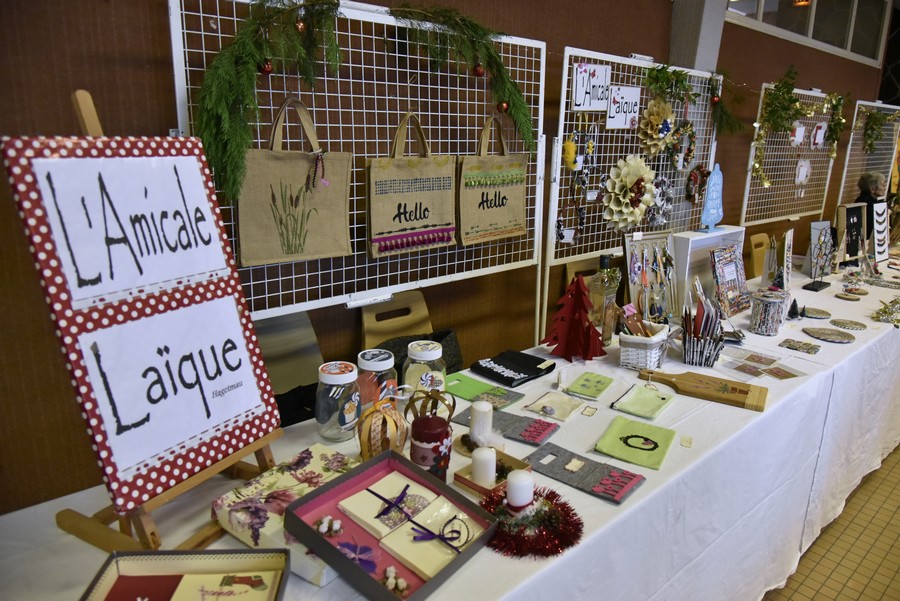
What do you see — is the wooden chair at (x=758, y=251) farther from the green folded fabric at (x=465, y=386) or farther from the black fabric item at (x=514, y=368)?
the green folded fabric at (x=465, y=386)

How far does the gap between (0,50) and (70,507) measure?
0.86 meters

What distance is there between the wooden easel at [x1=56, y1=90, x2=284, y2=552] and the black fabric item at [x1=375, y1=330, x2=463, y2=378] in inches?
25.0

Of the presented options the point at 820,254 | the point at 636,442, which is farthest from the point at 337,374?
the point at 820,254

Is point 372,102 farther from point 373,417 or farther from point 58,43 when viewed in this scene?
point 373,417

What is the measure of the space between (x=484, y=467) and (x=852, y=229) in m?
2.94

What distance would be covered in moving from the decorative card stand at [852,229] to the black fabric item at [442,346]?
7.81ft

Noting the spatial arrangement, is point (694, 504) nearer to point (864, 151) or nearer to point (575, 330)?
point (575, 330)

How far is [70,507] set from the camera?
1.14 m

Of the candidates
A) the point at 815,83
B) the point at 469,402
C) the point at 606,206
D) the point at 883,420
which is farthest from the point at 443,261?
the point at 815,83

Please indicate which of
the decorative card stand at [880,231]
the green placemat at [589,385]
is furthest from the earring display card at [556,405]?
the decorative card stand at [880,231]

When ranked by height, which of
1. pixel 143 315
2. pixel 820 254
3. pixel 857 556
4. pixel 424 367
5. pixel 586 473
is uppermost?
pixel 143 315

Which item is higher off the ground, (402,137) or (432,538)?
(402,137)

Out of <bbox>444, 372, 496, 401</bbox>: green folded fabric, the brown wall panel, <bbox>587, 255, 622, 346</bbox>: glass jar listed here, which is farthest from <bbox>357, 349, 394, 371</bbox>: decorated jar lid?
the brown wall panel

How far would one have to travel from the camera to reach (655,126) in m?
2.21
